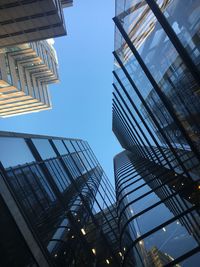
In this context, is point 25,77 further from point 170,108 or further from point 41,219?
point 170,108

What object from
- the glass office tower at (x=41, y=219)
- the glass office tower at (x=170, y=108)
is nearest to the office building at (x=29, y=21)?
the glass office tower at (x=41, y=219)

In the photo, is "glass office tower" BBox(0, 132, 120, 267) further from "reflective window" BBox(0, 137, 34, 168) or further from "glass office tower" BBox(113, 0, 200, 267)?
"glass office tower" BBox(113, 0, 200, 267)

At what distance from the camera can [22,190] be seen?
35.9 feet

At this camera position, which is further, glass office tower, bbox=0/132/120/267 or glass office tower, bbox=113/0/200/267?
glass office tower, bbox=0/132/120/267

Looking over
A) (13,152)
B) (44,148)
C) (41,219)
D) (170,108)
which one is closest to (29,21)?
(44,148)

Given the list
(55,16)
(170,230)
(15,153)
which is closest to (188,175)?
(170,230)

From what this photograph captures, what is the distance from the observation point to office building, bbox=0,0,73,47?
1752 inches

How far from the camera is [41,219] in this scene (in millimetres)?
11273

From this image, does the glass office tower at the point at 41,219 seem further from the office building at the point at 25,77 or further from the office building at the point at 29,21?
the office building at the point at 25,77

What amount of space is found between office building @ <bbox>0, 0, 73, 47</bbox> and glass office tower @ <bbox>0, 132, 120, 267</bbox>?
106 feet

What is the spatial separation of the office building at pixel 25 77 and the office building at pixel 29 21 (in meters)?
7.85

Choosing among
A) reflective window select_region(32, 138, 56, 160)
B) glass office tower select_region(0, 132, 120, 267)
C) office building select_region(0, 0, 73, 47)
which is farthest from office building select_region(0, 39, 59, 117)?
glass office tower select_region(0, 132, 120, 267)

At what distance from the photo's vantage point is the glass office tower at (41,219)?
883 cm

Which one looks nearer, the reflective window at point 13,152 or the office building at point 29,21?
the reflective window at point 13,152
